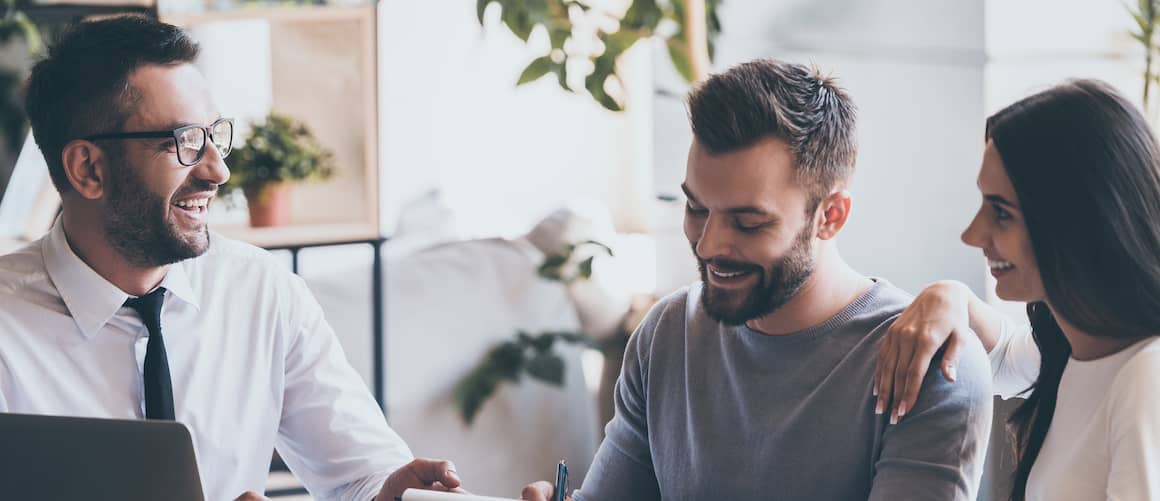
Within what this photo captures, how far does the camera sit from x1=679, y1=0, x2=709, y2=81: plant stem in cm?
243

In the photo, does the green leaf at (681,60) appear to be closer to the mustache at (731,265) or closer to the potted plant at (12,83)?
the mustache at (731,265)

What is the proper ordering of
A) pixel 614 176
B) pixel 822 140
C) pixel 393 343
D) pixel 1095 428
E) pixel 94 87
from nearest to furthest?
pixel 1095 428
pixel 822 140
pixel 94 87
pixel 393 343
pixel 614 176

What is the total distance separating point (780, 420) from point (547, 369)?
1623 millimetres

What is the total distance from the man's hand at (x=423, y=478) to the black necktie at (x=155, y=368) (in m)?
0.31

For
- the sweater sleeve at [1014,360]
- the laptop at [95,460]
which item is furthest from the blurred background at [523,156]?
the laptop at [95,460]

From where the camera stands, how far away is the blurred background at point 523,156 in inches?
94.0

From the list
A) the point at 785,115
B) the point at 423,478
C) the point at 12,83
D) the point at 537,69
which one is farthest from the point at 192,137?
the point at 12,83

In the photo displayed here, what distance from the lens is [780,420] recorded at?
→ 1.38 metres

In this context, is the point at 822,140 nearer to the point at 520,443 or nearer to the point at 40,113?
the point at 40,113

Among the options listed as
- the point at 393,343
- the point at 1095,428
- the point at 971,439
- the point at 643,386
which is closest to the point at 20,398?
the point at 643,386

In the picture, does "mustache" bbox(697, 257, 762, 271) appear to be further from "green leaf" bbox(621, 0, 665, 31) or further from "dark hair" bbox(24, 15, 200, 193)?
"green leaf" bbox(621, 0, 665, 31)

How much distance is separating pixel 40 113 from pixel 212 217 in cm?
117

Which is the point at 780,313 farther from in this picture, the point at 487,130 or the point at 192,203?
the point at 487,130

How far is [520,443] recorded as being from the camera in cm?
301
